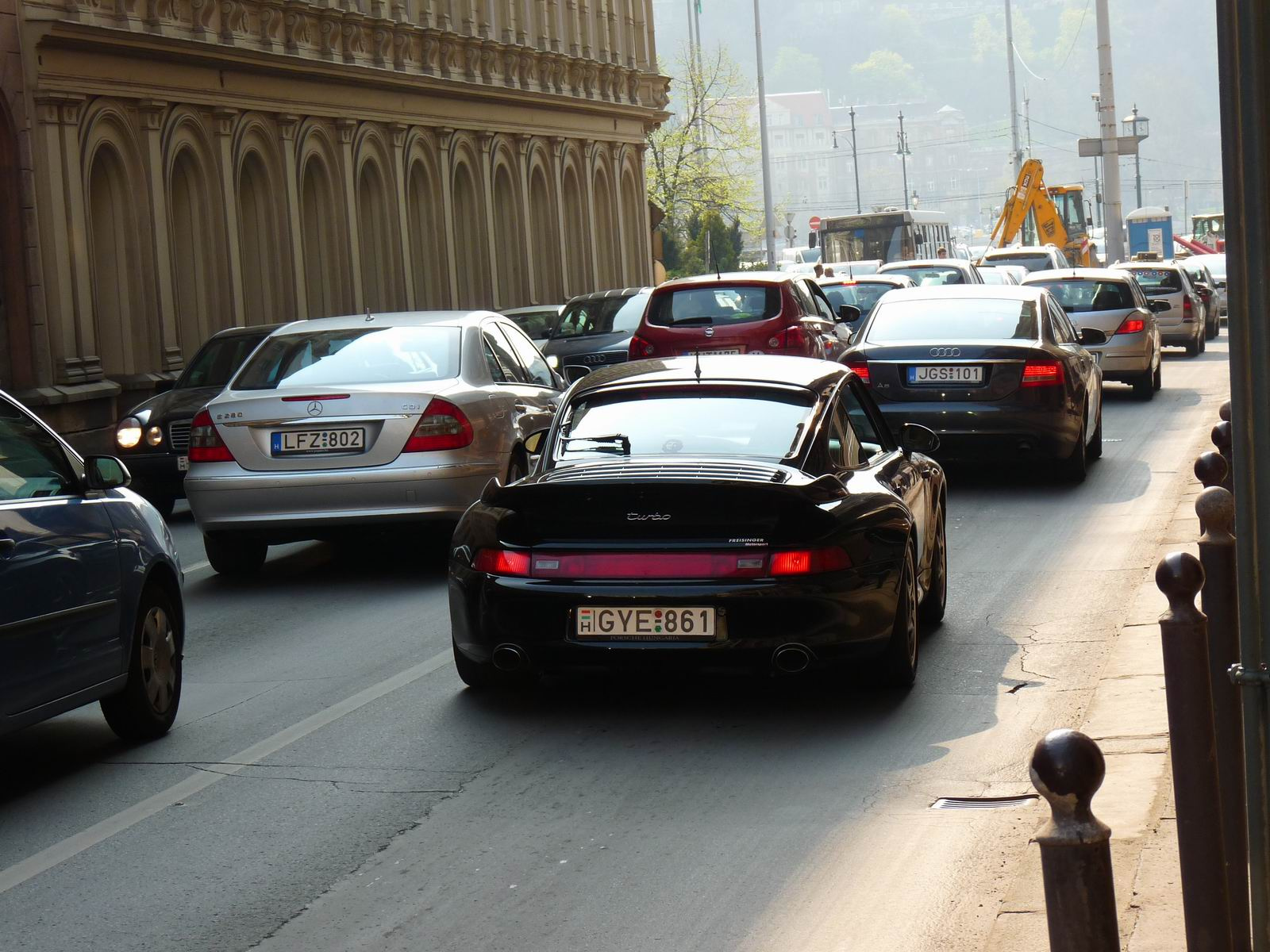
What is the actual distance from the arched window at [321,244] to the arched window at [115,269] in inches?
244

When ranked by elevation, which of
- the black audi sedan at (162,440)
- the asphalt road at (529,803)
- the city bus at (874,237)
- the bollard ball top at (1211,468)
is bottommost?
the asphalt road at (529,803)

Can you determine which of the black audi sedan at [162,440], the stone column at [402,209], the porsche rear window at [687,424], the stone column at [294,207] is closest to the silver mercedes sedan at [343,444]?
the porsche rear window at [687,424]

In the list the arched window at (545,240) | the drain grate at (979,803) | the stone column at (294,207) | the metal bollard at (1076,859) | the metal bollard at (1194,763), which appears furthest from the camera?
the arched window at (545,240)

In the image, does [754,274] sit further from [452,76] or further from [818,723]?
[452,76]

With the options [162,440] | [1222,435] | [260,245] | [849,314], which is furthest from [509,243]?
[1222,435]

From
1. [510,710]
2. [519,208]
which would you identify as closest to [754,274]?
[510,710]

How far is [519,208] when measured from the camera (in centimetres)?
4478

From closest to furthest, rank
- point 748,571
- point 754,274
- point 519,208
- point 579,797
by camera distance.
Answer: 1. point 579,797
2. point 748,571
3. point 754,274
4. point 519,208

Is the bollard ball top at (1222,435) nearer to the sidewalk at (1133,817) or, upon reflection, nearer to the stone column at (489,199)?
the sidewalk at (1133,817)

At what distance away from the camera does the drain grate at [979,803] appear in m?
6.38

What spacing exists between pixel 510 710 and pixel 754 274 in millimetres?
13106

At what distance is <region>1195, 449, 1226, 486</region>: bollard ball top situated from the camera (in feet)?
23.1

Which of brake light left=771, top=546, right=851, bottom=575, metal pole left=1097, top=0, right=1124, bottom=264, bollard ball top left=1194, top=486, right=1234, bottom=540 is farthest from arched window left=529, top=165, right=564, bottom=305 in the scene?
bollard ball top left=1194, top=486, right=1234, bottom=540

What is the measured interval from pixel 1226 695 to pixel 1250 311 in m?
1.81
